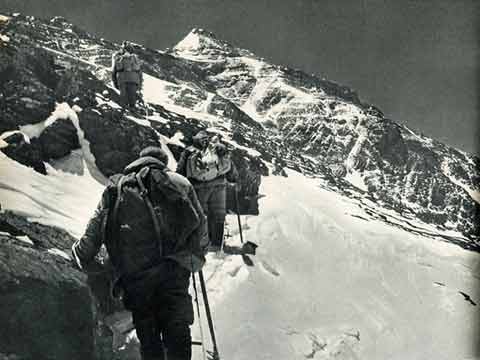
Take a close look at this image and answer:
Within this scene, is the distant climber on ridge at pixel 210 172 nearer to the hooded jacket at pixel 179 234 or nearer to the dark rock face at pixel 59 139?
the hooded jacket at pixel 179 234

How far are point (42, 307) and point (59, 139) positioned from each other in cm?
894

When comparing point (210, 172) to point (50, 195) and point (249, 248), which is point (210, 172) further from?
point (249, 248)

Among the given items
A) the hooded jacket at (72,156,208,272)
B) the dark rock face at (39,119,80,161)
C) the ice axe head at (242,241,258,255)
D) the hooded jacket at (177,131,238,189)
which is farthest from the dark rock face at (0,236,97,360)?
the dark rock face at (39,119,80,161)

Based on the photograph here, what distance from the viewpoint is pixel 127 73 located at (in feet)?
58.6

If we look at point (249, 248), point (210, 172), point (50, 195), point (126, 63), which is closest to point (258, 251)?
point (249, 248)

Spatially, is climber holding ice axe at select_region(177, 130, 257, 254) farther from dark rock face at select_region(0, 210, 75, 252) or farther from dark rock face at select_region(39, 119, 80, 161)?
dark rock face at select_region(39, 119, 80, 161)

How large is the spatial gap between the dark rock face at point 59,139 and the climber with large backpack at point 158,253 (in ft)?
31.2

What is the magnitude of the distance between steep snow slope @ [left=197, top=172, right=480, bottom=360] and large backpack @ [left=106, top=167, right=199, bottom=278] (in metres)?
5.77

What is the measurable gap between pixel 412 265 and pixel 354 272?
9.06 ft

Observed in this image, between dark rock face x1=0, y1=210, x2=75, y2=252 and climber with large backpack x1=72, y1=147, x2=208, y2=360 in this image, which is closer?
climber with large backpack x1=72, y1=147, x2=208, y2=360

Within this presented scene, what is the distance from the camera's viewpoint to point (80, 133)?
51.0 ft

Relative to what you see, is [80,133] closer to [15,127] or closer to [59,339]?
[15,127]

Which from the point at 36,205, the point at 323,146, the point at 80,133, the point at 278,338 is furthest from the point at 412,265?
the point at 323,146

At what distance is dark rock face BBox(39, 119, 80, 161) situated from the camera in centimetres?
1412
